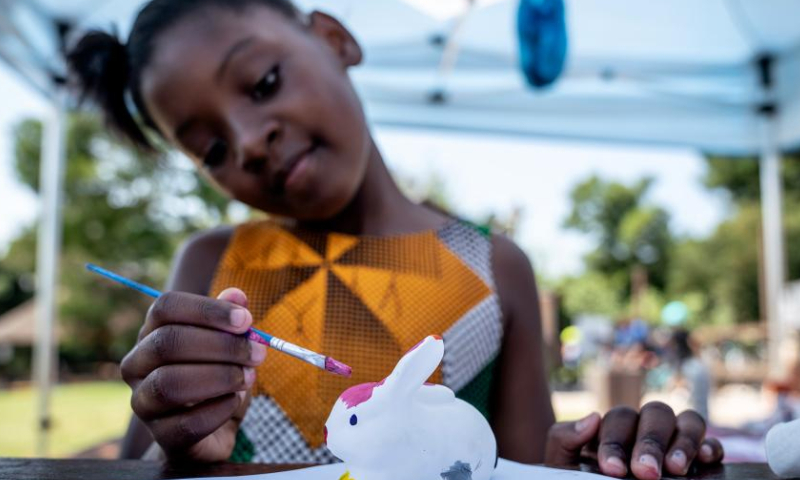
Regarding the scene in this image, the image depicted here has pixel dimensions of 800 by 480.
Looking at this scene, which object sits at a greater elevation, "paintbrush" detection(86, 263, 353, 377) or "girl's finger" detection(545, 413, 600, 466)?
"paintbrush" detection(86, 263, 353, 377)

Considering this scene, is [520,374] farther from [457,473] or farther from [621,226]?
[621,226]

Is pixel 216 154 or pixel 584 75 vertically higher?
pixel 216 154

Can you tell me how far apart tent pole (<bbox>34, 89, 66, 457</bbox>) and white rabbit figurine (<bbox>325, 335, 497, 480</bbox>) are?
3.44m

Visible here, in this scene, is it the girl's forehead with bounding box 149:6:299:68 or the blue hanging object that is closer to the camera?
the girl's forehead with bounding box 149:6:299:68

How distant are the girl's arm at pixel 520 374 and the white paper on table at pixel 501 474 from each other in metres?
0.39

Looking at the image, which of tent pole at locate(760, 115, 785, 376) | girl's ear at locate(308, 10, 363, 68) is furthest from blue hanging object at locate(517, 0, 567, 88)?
tent pole at locate(760, 115, 785, 376)

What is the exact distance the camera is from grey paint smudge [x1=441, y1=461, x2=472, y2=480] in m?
0.51

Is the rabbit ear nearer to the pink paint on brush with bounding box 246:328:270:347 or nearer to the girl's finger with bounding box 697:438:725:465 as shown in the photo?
the pink paint on brush with bounding box 246:328:270:347

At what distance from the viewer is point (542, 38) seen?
2422 millimetres

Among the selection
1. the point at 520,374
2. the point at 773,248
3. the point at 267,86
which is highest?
the point at 267,86

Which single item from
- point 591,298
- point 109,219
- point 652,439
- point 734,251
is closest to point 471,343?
point 652,439

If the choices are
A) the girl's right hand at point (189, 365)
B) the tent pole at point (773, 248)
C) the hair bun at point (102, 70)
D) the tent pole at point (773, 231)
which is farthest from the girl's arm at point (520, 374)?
the tent pole at point (773, 248)

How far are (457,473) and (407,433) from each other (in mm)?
46

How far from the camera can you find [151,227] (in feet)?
44.6
